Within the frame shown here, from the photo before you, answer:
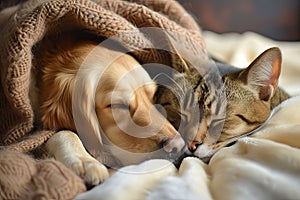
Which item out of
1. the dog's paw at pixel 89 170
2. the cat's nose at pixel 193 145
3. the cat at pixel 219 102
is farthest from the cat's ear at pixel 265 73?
the dog's paw at pixel 89 170

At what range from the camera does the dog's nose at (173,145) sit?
102cm

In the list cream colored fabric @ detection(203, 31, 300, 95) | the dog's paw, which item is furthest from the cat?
cream colored fabric @ detection(203, 31, 300, 95)

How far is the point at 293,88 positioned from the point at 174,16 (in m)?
0.46

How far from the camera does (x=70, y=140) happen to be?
106cm

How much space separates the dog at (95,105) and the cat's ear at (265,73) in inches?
9.5

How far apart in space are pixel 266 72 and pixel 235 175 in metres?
0.36

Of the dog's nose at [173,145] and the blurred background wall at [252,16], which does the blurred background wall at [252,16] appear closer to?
the blurred background wall at [252,16]

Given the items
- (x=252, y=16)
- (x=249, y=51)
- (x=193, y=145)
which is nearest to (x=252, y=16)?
(x=252, y=16)

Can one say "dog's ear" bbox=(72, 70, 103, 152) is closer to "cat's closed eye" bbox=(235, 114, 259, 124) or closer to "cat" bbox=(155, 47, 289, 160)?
"cat" bbox=(155, 47, 289, 160)

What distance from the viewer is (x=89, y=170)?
0.92 metres

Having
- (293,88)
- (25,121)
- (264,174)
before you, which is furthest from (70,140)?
(293,88)

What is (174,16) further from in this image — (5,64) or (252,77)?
(5,64)

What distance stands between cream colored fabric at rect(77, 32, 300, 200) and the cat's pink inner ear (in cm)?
10

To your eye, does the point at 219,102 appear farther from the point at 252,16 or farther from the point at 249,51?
the point at 252,16
